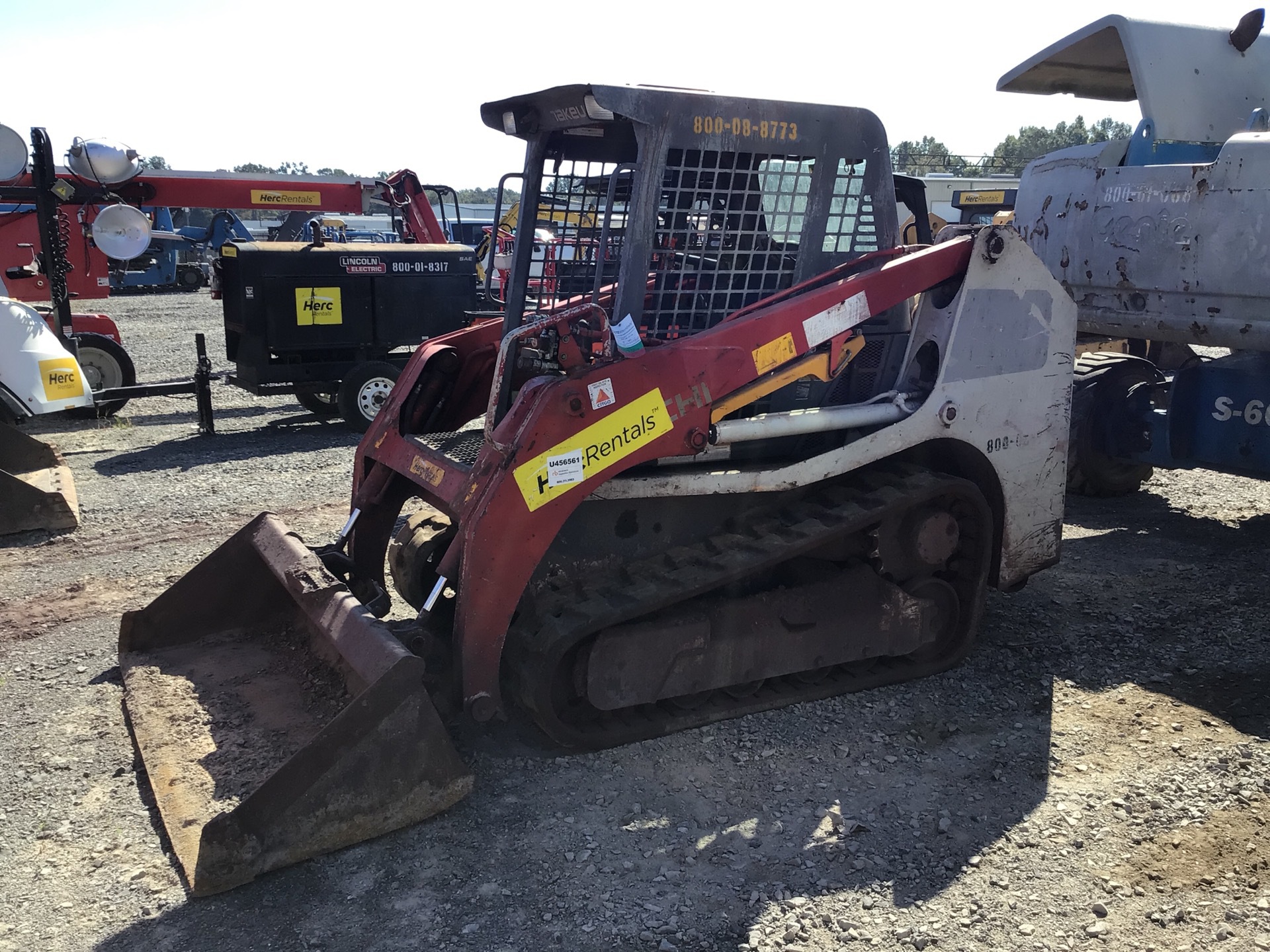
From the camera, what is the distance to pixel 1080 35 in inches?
257

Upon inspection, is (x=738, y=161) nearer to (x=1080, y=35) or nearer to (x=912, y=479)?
(x=912, y=479)

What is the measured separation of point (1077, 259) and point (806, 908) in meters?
4.65

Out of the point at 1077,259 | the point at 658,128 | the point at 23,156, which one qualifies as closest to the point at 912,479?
the point at 658,128

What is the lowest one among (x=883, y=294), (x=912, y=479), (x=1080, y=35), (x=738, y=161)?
(x=912, y=479)

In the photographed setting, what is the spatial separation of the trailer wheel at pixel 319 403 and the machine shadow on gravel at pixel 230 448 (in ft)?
0.53

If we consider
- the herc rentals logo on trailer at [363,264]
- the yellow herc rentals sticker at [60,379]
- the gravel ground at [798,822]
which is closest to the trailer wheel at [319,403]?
the herc rentals logo on trailer at [363,264]

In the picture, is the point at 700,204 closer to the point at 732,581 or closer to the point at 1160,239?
the point at 732,581

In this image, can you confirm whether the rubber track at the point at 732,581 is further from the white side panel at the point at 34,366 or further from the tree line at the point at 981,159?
the tree line at the point at 981,159

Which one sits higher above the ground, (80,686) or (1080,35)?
(1080,35)

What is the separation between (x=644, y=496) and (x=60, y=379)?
20.5 ft

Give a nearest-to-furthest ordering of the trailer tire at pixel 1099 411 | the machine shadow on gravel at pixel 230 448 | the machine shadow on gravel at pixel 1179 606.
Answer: the machine shadow on gravel at pixel 1179 606
the trailer tire at pixel 1099 411
the machine shadow on gravel at pixel 230 448

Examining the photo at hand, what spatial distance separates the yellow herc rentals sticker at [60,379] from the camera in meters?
8.36

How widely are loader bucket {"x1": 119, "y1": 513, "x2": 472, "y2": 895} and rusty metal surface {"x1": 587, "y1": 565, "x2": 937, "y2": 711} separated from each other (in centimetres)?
70

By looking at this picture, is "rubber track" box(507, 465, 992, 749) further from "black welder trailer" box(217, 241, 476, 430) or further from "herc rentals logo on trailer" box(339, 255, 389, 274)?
"herc rentals logo on trailer" box(339, 255, 389, 274)
